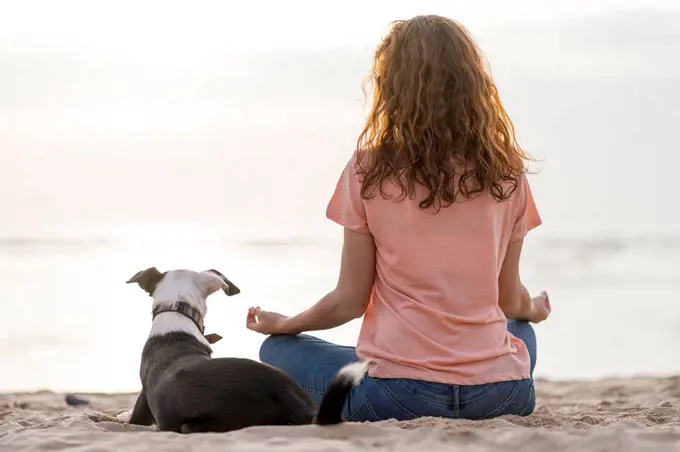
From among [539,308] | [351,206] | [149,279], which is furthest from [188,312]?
[539,308]

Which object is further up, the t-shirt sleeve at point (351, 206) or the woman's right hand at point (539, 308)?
the t-shirt sleeve at point (351, 206)

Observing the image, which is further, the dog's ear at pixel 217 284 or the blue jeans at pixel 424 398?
the dog's ear at pixel 217 284

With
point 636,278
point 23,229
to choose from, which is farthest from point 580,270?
point 23,229

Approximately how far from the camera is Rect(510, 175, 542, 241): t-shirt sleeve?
14.2ft

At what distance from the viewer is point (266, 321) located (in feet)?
15.5

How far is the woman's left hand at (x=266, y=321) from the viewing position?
4.69m

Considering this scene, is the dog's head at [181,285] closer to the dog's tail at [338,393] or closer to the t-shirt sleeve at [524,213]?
the dog's tail at [338,393]

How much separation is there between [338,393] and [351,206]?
0.79m

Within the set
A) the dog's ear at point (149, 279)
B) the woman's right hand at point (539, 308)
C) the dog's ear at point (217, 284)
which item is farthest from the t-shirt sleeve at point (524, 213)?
the dog's ear at point (149, 279)

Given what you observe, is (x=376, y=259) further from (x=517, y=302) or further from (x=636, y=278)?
(x=636, y=278)

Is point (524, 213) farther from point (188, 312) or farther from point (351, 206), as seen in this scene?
point (188, 312)

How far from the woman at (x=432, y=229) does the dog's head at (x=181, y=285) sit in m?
1.08

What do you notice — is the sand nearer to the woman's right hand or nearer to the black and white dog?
the black and white dog

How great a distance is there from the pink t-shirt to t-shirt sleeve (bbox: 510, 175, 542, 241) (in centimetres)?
9
